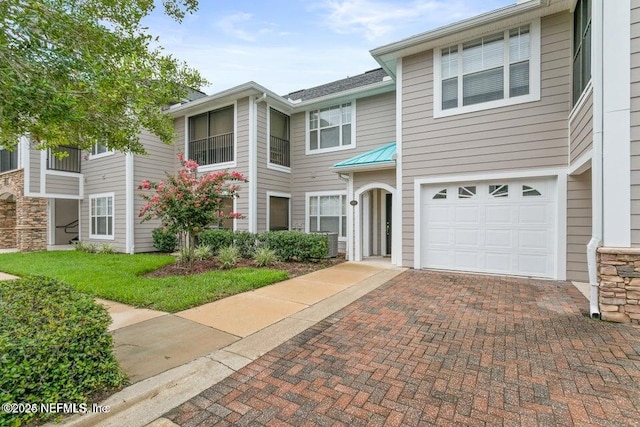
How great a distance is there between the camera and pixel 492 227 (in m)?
7.38

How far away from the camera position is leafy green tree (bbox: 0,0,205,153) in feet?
10.7

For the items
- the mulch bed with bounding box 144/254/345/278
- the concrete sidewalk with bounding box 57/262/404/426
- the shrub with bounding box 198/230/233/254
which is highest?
the shrub with bounding box 198/230/233/254

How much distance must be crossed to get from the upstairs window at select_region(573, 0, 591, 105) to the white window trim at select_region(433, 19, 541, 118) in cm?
64

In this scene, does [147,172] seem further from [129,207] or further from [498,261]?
[498,261]

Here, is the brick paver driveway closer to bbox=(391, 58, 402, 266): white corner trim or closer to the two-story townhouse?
the two-story townhouse

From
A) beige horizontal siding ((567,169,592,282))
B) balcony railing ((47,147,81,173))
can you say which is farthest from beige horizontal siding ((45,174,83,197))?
beige horizontal siding ((567,169,592,282))

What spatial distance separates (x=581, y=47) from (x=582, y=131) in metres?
1.74

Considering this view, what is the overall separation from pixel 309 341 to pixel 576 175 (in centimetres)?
666

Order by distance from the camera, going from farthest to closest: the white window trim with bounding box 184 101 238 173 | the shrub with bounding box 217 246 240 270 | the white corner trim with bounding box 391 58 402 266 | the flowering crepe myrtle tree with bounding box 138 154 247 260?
the white window trim with bounding box 184 101 238 173
the white corner trim with bounding box 391 58 402 266
the shrub with bounding box 217 246 240 270
the flowering crepe myrtle tree with bounding box 138 154 247 260

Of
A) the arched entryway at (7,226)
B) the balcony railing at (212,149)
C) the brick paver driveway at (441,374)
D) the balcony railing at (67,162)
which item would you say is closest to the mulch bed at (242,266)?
the brick paver driveway at (441,374)

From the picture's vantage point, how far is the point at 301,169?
12195 mm

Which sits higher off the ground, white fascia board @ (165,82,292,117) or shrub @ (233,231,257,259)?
white fascia board @ (165,82,292,117)

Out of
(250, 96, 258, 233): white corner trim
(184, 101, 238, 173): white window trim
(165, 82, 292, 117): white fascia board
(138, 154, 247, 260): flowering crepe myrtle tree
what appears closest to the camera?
(138, 154, 247, 260): flowering crepe myrtle tree

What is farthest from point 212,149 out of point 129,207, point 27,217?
point 27,217
